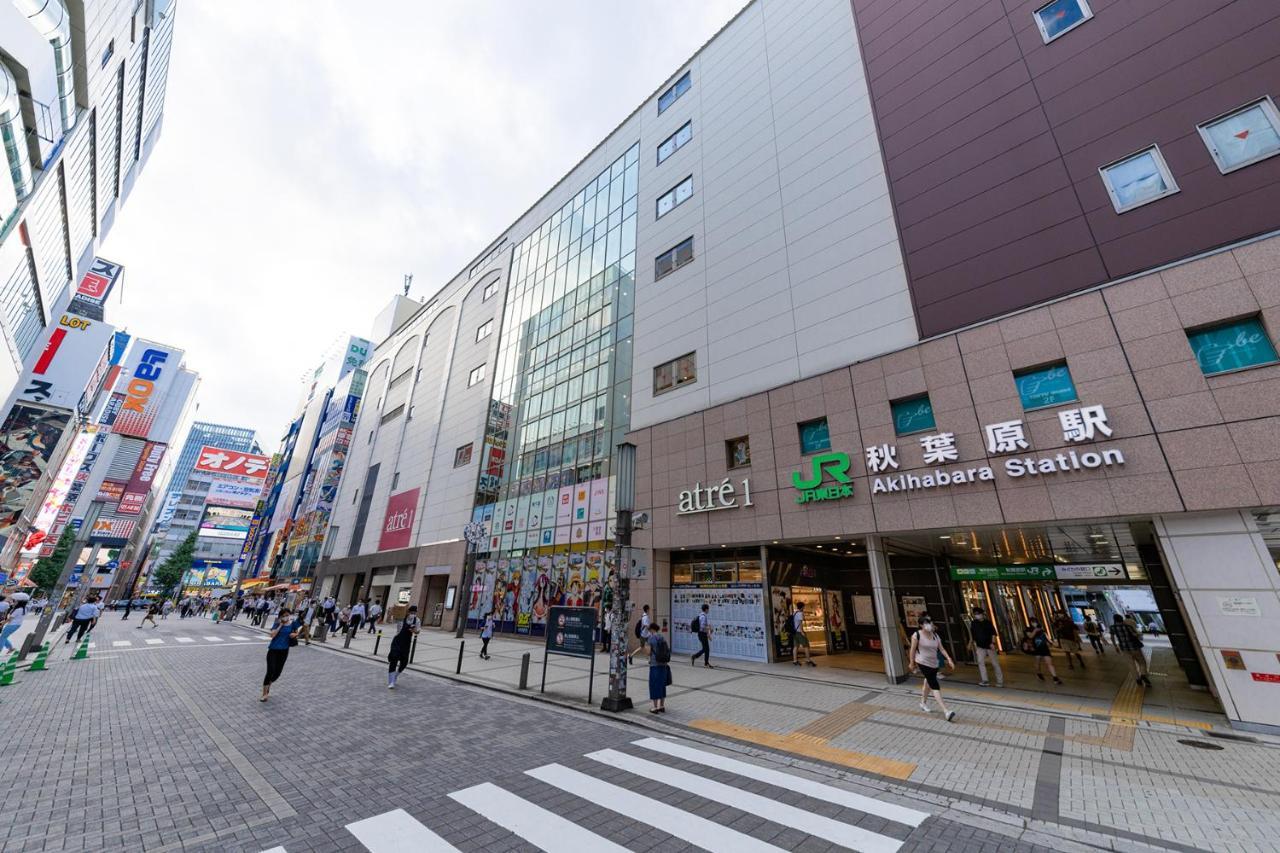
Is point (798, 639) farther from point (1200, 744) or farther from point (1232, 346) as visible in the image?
point (1232, 346)

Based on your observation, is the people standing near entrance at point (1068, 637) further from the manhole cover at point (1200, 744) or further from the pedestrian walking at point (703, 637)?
the pedestrian walking at point (703, 637)

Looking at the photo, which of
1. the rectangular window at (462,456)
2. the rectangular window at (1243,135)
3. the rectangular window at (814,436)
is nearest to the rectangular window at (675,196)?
the rectangular window at (814,436)

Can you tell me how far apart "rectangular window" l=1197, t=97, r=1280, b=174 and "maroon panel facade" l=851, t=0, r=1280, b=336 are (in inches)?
6.8

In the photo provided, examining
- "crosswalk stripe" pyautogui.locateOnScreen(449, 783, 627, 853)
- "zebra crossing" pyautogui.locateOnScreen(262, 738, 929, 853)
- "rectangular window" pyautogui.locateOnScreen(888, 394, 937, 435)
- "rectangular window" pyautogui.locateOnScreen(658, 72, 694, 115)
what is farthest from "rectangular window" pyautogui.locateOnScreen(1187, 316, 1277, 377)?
"rectangular window" pyautogui.locateOnScreen(658, 72, 694, 115)

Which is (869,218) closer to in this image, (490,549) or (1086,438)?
(1086,438)

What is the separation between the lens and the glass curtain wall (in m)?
23.6

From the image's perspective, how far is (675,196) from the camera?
24.6 meters

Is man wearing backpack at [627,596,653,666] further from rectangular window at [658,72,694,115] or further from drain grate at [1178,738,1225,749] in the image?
rectangular window at [658,72,694,115]

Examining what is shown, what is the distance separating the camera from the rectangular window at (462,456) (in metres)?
32.7

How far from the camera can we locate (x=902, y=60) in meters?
17.0

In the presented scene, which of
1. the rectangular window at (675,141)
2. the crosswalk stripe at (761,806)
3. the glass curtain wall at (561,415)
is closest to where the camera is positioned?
the crosswalk stripe at (761,806)

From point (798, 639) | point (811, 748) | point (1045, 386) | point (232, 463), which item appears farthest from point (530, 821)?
point (232, 463)

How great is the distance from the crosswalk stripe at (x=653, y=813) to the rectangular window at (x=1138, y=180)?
16296 mm

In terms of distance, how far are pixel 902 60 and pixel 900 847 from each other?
2277 centimetres
